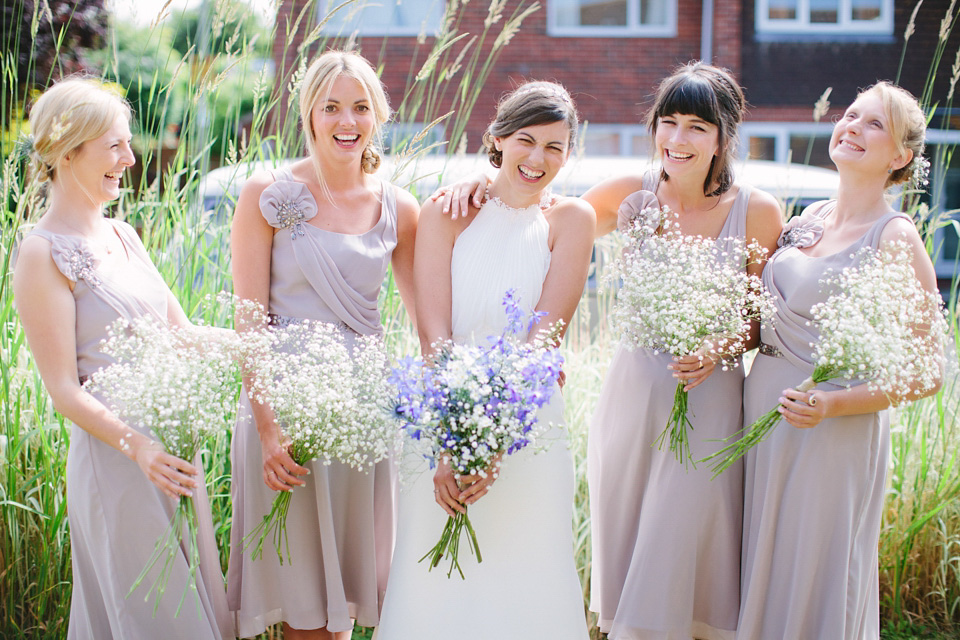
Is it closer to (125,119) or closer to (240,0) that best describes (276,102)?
(240,0)

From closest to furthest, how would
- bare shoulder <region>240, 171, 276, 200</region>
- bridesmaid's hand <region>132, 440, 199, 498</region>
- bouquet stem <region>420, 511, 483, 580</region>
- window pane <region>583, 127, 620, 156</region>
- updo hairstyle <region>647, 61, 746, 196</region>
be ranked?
bridesmaid's hand <region>132, 440, 199, 498</region> → bouquet stem <region>420, 511, 483, 580</region> → bare shoulder <region>240, 171, 276, 200</region> → updo hairstyle <region>647, 61, 746, 196</region> → window pane <region>583, 127, 620, 156</region>

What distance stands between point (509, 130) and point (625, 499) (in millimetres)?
1519

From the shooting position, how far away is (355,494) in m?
3.09

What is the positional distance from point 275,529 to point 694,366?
62.2 inches

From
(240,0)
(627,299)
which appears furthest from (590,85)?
(627,299)

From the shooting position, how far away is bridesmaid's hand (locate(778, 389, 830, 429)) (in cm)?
276

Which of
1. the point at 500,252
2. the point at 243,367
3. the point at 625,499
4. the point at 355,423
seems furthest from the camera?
the point at 625,499

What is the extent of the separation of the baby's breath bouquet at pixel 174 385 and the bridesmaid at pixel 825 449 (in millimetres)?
1844

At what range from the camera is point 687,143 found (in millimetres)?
3143

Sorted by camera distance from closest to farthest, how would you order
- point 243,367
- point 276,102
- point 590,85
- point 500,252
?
1. point 243,367
2. point 500,252
3. point 276,102
4. point 590,85

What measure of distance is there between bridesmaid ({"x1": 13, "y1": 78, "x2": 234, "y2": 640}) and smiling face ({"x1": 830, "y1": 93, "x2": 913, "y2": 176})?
251 cm

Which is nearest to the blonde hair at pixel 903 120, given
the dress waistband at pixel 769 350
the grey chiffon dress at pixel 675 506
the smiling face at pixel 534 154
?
the grey chiffon dress at pixel 675 506

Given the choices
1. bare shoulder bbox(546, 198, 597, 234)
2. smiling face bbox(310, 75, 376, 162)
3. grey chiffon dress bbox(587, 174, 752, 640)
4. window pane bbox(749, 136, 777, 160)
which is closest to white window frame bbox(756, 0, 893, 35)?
window pane bbox(749, 136, 777, 160)

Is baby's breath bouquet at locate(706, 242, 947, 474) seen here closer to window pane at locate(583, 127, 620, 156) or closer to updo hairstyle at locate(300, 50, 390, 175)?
updo hairstyle at locate(300, 50, 390, 175)
